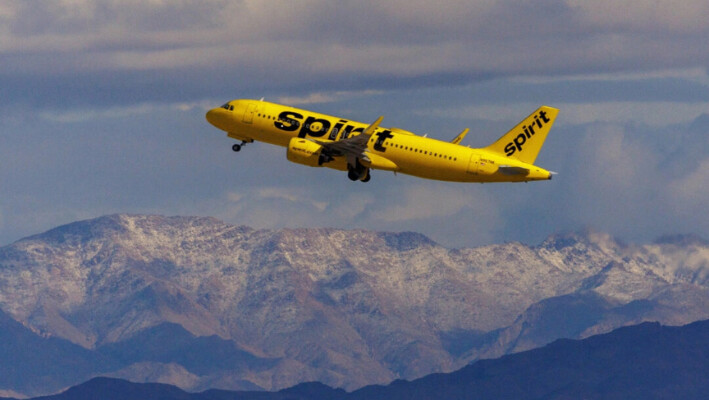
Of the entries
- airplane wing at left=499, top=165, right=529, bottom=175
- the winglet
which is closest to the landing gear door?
airplane wing at left=499, top=165, right=529, bottom=175

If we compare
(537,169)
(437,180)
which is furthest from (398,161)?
(537,169)

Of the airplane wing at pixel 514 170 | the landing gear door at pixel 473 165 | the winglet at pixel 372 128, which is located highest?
the winglet at pixel 372 128

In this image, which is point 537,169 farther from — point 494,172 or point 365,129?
point 365,129

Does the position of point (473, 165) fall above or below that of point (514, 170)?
above

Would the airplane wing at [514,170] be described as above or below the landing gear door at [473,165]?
below

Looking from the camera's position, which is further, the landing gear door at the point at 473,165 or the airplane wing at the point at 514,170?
the landing gear door at the point at 473,165

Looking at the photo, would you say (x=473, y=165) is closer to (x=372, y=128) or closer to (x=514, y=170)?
(x=514, y=170)

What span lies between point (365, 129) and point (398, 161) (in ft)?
23.2

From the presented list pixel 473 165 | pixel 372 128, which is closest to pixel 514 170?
pixel 473 165

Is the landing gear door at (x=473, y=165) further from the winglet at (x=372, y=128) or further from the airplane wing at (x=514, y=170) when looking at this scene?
the winglet at (x=372, y=128)

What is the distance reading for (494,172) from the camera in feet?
655

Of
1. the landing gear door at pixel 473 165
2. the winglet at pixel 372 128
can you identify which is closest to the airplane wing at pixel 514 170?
the landing gear door at pixel 473 165

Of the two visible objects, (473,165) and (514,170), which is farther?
(473,165)

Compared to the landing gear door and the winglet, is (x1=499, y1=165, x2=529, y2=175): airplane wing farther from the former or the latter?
the winglet
